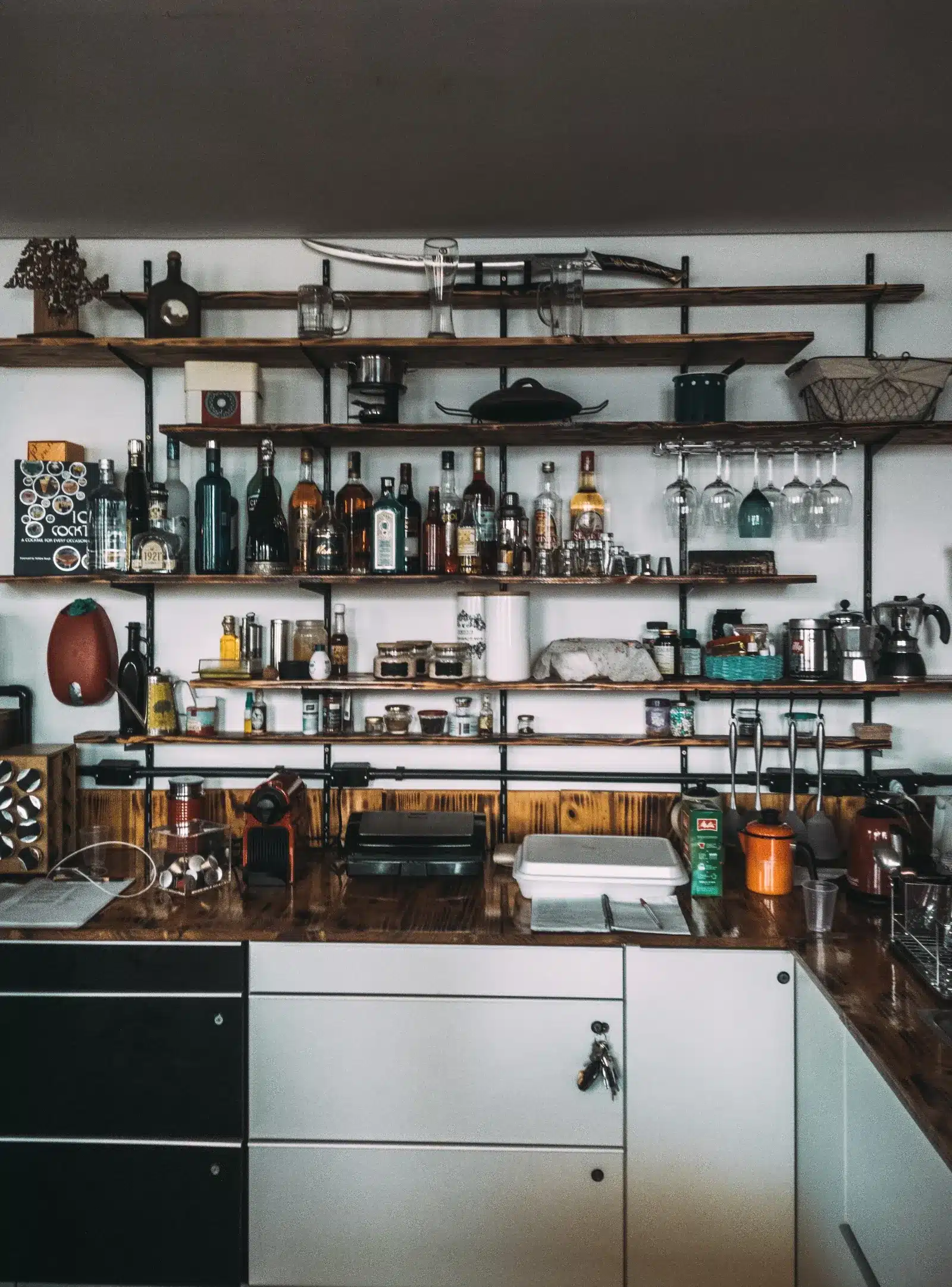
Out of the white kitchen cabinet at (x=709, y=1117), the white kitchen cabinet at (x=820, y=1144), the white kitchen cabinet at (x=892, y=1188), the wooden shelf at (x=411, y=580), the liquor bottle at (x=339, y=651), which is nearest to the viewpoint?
the white kitchen cabinet at (x=892, y=1188)

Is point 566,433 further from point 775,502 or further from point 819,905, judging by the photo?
point 819,905

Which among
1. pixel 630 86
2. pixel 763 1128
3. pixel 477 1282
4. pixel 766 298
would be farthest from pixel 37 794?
pixel 766 298

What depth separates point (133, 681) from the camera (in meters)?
2.78

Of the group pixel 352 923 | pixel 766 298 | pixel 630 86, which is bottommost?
pixel 352 923

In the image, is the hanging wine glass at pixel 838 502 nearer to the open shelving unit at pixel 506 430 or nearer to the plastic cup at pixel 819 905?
the open shelving unit at pixel 506 430

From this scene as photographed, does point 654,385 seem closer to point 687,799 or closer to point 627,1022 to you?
point 687,799

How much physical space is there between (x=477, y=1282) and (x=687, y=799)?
1235 millimetres

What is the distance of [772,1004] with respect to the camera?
205cm

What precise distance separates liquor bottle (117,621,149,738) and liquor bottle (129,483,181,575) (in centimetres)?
26

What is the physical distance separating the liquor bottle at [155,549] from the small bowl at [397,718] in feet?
2.38

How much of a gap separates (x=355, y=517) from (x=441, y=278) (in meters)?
0.69

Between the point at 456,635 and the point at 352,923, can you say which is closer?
the point at 352,923

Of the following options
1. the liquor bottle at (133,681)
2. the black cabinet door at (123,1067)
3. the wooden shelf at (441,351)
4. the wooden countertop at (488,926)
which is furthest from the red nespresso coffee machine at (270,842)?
the wooden shelf at (441,351)

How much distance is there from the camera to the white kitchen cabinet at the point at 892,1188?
1301 mm
